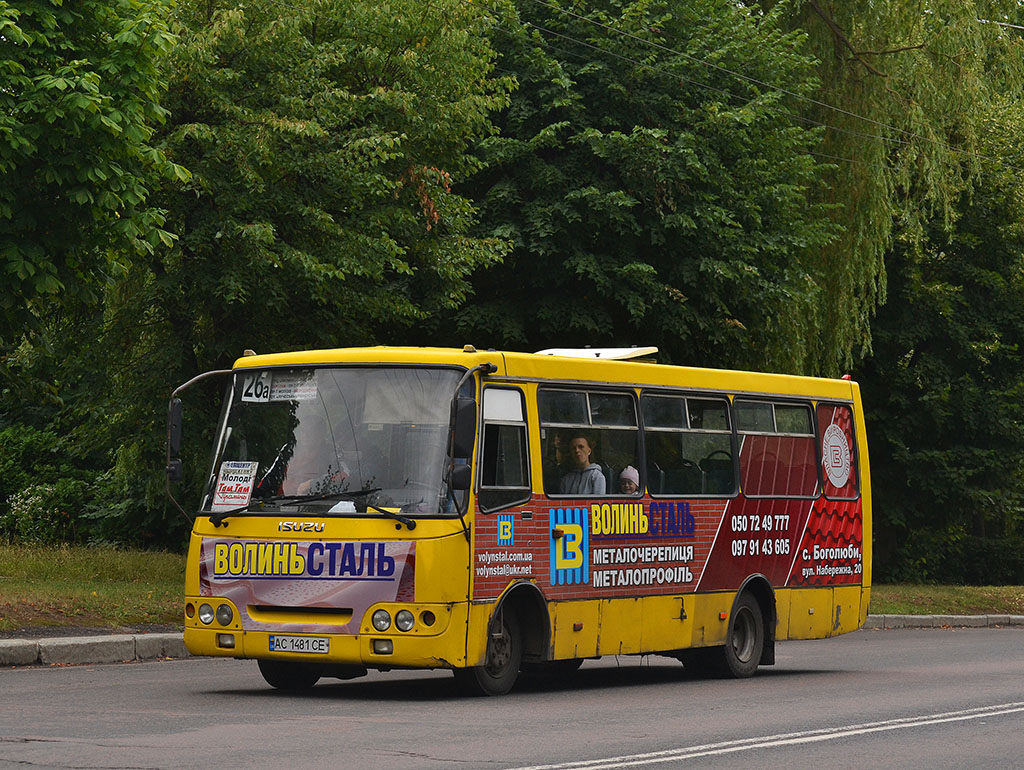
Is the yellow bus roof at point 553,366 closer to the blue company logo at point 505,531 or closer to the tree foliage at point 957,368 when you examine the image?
the blue company logo at point 505,531

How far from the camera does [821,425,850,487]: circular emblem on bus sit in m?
17.3

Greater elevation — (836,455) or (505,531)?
(836,455)

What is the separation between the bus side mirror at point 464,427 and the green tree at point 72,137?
5.11m

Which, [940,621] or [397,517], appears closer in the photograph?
[397,517]

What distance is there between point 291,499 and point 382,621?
1276 mm

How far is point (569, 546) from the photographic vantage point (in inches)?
536

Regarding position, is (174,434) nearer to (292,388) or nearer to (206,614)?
(292,388)

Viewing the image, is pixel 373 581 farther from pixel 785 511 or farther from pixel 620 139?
pixel 620 139

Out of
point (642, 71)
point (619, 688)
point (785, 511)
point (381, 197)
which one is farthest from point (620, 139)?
point (619, 688)

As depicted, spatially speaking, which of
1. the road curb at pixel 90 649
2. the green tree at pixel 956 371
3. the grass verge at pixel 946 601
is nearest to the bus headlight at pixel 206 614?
the road curb at pixel 90 649

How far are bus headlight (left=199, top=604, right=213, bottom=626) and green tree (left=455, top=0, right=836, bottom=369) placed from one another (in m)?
13.7

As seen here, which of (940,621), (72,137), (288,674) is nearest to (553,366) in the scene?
(288,674)

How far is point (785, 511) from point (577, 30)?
13348 millimetres

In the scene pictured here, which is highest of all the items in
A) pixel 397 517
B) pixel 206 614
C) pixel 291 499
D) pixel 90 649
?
pixel 291 499
